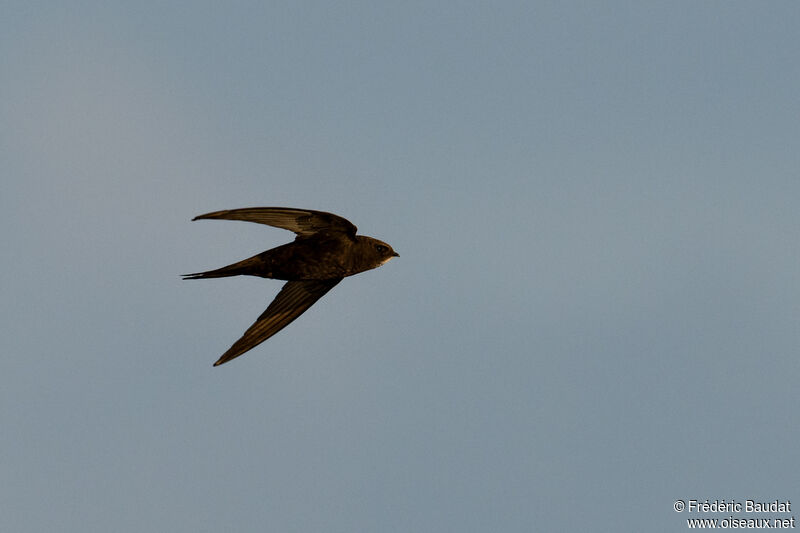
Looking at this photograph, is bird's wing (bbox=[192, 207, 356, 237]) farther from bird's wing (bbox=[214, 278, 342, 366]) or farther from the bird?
bird's wing (bbox=[214, 278, 342, 366])

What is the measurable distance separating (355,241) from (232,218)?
201 centimetres

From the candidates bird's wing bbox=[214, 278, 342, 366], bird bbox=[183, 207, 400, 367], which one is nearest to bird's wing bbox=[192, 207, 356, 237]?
bird bbox=[183, 207, 400, 367]

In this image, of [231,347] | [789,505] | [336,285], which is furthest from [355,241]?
[789,505]

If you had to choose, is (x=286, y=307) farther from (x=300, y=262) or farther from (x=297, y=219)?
(x=297, y=219)

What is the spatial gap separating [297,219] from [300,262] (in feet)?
2.23

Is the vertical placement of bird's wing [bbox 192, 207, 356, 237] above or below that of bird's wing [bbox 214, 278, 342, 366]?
above

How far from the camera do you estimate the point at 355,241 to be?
1689 centimetres

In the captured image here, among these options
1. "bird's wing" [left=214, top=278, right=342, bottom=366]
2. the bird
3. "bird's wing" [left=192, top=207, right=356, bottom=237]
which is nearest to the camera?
"bird's wing" [left=192, top=207, right=356, bottom=237]

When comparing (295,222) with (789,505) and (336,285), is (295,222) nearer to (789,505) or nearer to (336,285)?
(336,285)

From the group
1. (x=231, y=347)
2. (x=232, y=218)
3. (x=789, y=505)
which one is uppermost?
(x=232, y=218)

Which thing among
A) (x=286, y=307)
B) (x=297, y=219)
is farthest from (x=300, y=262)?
(x=286, y=307)

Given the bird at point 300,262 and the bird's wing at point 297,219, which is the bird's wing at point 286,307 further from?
the bird's wing at point 297,219

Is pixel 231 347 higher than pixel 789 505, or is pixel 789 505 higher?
pixel 231 347

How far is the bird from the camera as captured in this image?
16.2 metres
